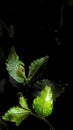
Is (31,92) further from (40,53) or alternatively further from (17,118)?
(40,53)

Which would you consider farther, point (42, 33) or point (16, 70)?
point (42, 33)

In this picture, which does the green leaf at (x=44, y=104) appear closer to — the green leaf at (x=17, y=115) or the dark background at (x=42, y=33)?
the green leaf at (x=17, y=115)

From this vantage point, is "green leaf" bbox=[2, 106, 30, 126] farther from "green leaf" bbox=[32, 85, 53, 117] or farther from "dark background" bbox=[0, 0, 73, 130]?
"dark background" bbox=[0, 0, 73, 130]

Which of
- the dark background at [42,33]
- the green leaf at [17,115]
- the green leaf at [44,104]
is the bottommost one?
the green leaf at [17,115]

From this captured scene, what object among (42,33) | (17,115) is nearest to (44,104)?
(17,115)

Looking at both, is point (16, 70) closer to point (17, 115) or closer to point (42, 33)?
point (17, 115)

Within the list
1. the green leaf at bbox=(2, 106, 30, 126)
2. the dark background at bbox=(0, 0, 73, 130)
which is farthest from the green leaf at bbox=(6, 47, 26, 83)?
the dark background at bbox=(0, 0, 73, 130)

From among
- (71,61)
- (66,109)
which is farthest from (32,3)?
(66,109)

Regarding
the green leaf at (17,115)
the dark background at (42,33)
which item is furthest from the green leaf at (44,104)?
the dark background at (42,33)
